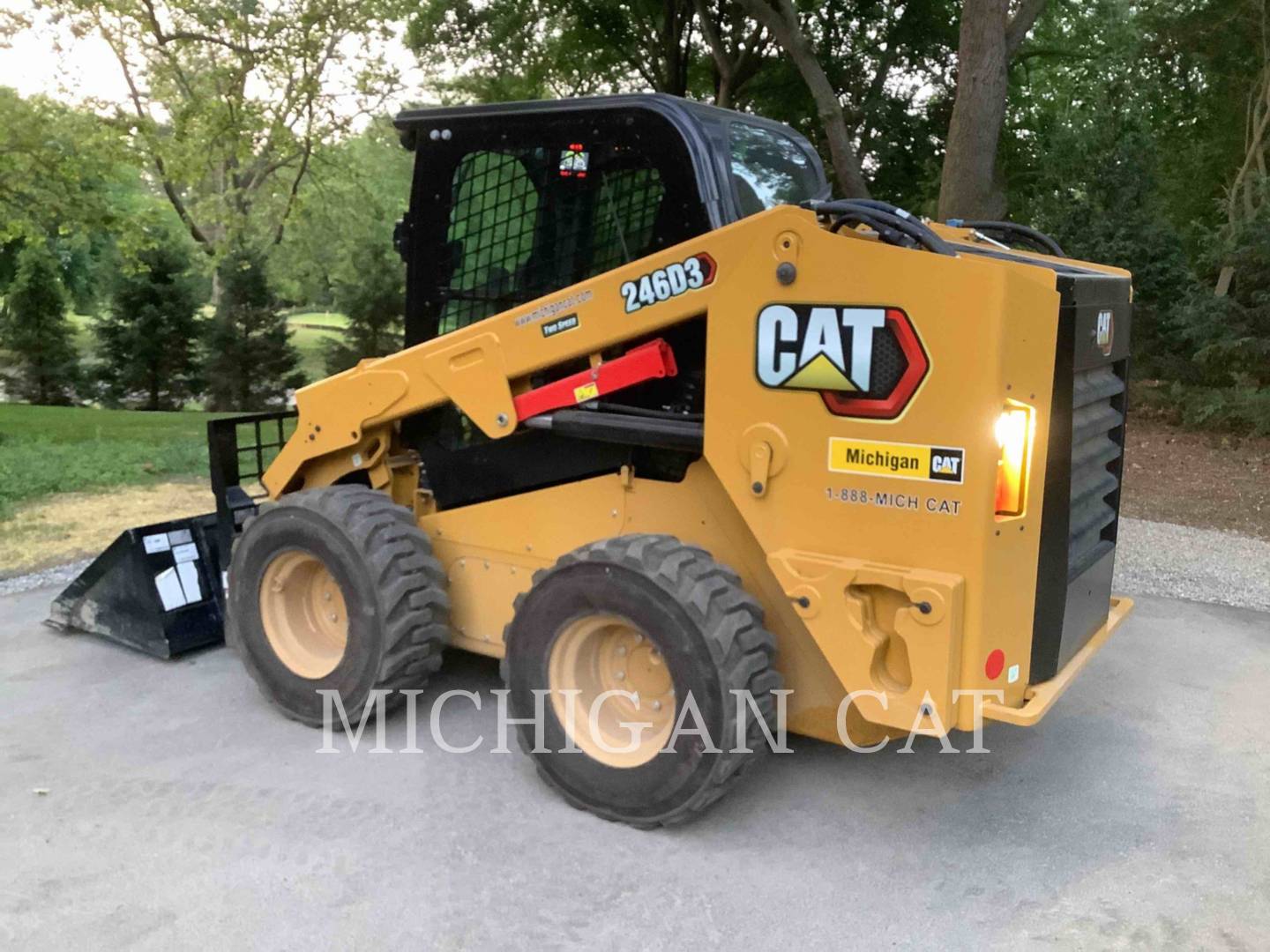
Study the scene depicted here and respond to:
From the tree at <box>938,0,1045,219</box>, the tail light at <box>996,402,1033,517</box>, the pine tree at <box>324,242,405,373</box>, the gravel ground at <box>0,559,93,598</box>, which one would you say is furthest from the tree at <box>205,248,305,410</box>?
the tail light at <box>996,402,1033,517</box>

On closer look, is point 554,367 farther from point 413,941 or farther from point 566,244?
point 413,941

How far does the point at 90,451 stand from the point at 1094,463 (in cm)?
985

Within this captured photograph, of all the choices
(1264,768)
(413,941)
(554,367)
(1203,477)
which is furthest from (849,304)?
(1203,477)

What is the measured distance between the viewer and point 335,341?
19.1 m

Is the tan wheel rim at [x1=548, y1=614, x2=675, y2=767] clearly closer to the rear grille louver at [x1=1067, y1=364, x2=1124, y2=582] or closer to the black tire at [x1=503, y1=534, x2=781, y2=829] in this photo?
the black tire at [x1=503, y1=534, x2=781, y2=829]

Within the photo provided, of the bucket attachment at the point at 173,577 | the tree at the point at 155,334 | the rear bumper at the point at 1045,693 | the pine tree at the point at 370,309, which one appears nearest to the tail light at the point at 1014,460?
the rear bumper at the point at 1045,693

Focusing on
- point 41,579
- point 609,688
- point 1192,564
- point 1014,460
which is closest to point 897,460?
→ point 1014,460

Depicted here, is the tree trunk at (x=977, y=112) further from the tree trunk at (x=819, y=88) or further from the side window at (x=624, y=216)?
the side window at (x=624, y=216)

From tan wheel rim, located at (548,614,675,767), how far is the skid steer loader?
0.01m

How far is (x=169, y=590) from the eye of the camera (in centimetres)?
488

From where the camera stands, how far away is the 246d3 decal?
2.95 m

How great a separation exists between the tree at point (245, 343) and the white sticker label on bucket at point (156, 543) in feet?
47.6

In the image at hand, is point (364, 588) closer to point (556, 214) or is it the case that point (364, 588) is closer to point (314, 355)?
point (556, 214)

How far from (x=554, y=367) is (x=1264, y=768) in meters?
2.96
